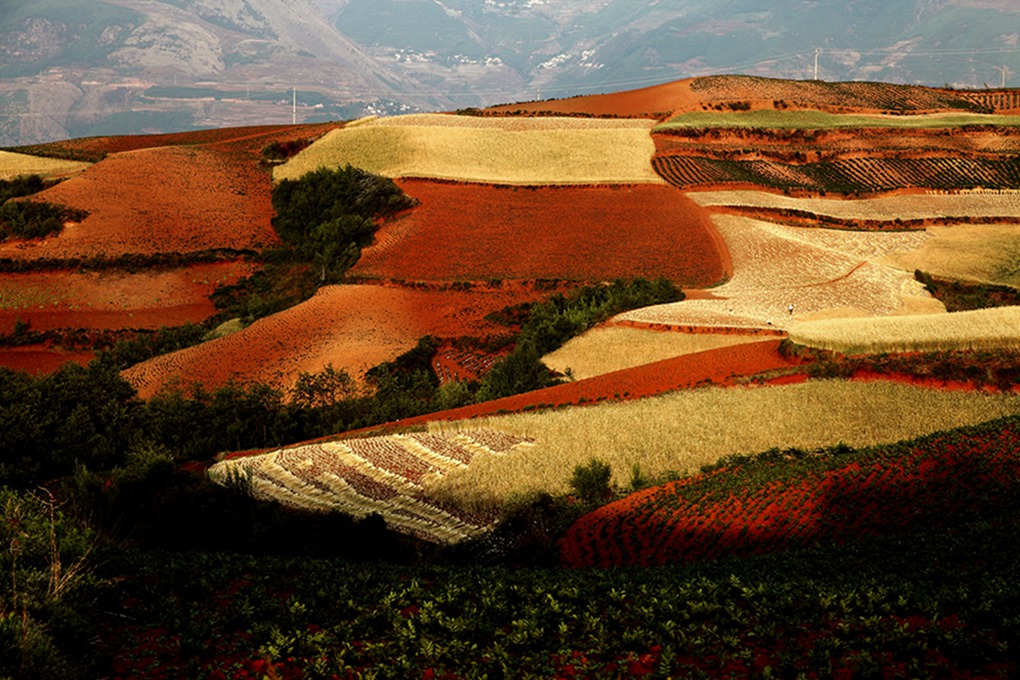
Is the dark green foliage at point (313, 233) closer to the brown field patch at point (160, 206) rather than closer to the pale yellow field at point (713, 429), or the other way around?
the brown field patch at point (160, 206)

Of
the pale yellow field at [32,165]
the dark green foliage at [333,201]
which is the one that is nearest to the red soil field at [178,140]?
the pale yellow field at [32,165]

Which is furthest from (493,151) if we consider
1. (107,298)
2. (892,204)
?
(107,298)

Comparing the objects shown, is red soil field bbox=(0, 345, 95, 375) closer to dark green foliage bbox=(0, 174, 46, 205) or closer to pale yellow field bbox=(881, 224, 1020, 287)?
dark green foliage bbox=(0, 174, 46, 205)

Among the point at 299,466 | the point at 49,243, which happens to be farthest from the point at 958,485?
the point at 49,243

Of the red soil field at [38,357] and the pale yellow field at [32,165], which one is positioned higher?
the pale yellow field at [32,165]

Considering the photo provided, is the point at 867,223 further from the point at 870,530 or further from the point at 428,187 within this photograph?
the point at 870,530

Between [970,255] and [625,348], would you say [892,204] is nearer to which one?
[970,255]
